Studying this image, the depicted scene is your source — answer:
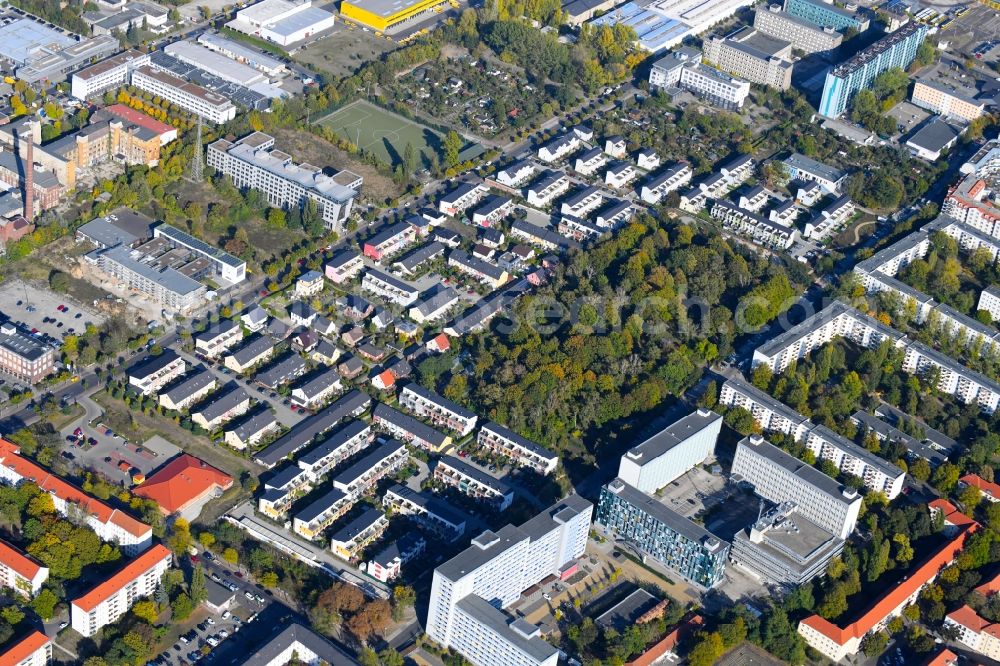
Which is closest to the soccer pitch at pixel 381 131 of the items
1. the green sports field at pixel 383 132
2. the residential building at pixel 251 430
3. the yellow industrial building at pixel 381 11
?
the green sports field at pixel 383 132

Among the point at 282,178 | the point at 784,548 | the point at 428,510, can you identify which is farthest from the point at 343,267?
the point at 784,548

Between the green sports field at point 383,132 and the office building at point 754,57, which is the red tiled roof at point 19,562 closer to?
the green sports field at point 383,132

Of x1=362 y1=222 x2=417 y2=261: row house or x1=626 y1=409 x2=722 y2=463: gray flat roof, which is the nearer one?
x1=626 y1=409 x2=722 y2=463: gray flat roof

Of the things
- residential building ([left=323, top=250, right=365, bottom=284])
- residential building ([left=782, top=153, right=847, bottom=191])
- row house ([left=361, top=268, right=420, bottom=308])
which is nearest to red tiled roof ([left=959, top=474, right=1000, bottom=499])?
residential building ([left=782, top=153, right=847, bottom=191])

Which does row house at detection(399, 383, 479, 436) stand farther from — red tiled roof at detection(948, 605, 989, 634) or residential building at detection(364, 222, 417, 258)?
red tiled roof at detection(948, 605, 989, 634)

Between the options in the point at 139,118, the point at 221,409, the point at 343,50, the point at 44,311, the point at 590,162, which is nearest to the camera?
the point at 221,409

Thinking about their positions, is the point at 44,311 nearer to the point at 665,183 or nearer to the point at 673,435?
the point at 673,435

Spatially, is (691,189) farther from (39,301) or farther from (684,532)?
(39,301)
